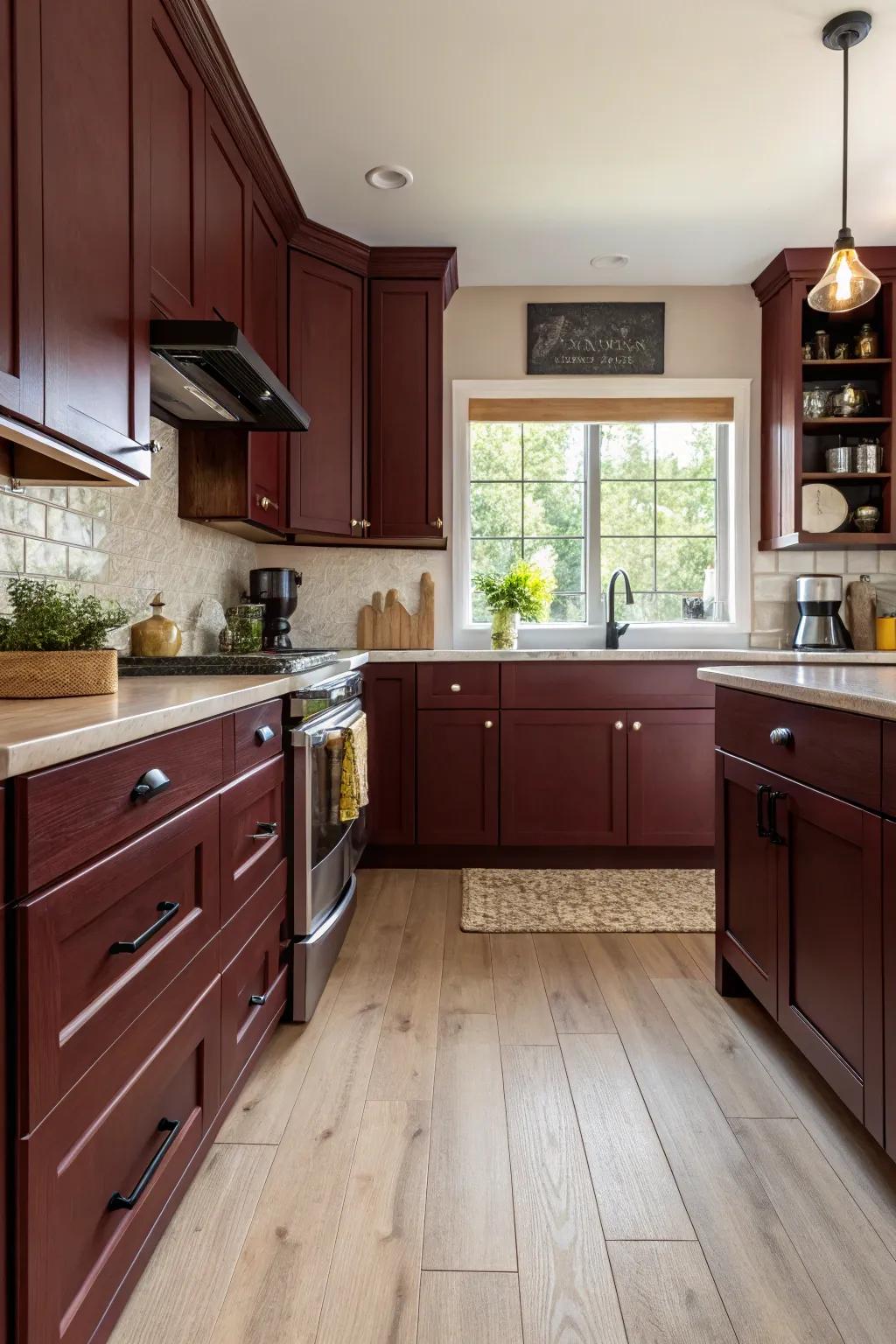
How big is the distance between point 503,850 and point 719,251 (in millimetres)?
2802

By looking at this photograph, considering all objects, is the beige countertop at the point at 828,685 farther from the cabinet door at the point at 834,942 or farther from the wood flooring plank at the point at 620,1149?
the wood flooring plank at the point at 620,1149

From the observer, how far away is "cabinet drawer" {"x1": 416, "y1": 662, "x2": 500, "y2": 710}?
3.32m

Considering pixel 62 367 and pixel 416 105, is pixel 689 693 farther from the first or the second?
pixel 62 367

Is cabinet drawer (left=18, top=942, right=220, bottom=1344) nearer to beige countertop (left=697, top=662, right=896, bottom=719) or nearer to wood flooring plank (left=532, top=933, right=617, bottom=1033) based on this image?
wood flooring plank (left=532, top=933, right=617, bottom=1033)

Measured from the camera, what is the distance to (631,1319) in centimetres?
111

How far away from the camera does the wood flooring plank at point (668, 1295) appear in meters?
1.09

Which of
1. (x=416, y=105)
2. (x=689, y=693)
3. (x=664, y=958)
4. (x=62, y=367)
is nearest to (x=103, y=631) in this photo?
(x=62, y=367)

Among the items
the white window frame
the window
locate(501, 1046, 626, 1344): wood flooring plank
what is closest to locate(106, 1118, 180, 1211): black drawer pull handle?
locate(501, 1046, 626, 1344): wood flooring plank

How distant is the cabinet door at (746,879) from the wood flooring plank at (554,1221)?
54cm

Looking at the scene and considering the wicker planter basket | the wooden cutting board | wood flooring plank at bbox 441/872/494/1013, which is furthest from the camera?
the wooden cutting board

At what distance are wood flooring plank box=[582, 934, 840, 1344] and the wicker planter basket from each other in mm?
1369

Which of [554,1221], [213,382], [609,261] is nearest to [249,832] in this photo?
[554,1221]

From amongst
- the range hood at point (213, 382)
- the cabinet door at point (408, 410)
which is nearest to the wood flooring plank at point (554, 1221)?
the range hood at point (213, 382)

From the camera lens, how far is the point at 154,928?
45.4 inches
